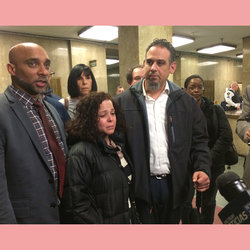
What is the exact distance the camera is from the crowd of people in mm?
1295

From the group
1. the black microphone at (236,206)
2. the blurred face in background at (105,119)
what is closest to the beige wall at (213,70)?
the blurred face in background at (105,119)

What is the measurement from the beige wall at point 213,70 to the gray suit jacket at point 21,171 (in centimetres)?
1016

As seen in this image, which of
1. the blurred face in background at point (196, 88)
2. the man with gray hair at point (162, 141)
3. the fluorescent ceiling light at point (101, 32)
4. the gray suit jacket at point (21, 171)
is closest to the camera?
the gray suit jacket at point (21, 171)

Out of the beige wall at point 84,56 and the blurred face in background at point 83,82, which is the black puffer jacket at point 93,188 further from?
the beige wall at point 84,56

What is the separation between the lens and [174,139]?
178 cm

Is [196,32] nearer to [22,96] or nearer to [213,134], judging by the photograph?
[213,134]

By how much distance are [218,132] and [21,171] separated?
79.9 inches

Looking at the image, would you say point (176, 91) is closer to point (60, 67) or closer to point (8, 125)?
point (8, 125)

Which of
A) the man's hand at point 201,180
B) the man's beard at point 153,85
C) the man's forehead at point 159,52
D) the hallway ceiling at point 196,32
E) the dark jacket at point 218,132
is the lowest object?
the man's hand at point 201,180

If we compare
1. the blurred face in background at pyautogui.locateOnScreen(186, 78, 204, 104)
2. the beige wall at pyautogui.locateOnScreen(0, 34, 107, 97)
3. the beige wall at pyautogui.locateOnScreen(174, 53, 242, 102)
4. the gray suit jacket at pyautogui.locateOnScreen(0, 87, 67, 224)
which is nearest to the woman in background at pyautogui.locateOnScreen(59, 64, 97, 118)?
the gray suit jacket at pyautogui.locateOnScreen(0, 87, 67, 224)

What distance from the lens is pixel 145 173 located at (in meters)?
1.75

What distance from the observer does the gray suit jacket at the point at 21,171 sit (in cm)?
122

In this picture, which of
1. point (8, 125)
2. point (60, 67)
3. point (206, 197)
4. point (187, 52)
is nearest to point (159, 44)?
point (8, 125)

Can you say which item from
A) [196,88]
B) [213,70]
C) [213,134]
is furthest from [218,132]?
[213,70]
